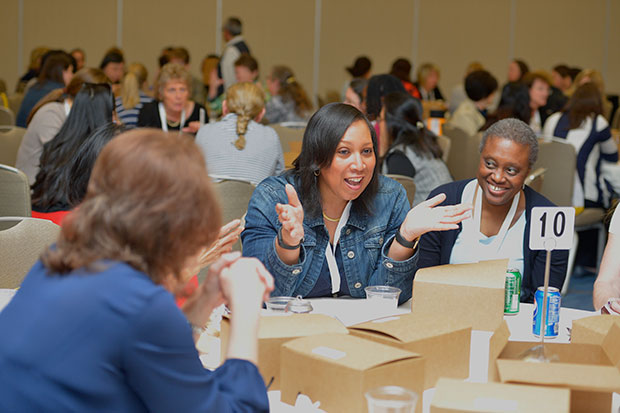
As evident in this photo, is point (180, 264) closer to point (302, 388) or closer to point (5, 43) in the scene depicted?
point (302, 388)

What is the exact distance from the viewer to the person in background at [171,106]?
18.7 feet

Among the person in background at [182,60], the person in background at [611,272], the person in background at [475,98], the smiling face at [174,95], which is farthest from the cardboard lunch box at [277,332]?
the person in background at [182,60]

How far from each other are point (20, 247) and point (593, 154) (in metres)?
4.30

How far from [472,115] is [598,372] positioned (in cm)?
597

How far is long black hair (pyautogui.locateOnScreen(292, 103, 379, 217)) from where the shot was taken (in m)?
2.56

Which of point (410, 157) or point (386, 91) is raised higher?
point (386, 91)

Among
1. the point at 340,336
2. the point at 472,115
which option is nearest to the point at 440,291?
the point at 340,336

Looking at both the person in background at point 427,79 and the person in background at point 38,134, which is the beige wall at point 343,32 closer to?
the person in background at point 427,79

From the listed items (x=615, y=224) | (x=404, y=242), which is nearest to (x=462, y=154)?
(x=615, y=224)

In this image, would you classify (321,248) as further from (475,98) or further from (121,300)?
(475,98)

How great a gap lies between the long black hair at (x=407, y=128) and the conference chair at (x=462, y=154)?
1.20m

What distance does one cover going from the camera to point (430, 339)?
5.55ft

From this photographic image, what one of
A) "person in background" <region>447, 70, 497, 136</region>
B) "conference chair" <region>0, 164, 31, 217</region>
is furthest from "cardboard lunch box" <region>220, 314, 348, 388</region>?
"person in background" <region>447, 70, 497, 136</region>

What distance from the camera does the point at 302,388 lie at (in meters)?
1.54
